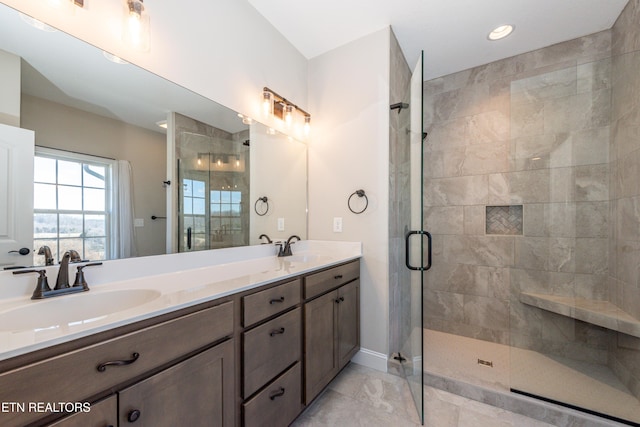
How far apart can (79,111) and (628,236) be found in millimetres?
3185

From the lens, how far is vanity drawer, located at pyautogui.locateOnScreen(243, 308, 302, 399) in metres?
1.11

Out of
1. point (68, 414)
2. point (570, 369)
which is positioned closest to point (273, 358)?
point (68, 414)

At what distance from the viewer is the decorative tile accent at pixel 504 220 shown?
2361mm

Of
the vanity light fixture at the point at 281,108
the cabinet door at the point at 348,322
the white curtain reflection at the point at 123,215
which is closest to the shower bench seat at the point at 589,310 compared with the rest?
the cabinet door at the point at 348,322

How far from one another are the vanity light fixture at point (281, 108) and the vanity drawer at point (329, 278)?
1.28m

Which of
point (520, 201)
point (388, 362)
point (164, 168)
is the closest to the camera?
point (164, 168)

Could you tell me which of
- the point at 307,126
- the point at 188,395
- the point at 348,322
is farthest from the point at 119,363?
the point at 307,126

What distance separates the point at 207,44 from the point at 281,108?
0.72 meters

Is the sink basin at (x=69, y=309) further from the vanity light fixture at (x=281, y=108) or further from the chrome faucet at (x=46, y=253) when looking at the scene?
the vanity light fixture at (x=281, y=108)

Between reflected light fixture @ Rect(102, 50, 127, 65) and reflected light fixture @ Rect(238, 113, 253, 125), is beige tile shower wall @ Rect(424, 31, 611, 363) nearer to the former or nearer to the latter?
reflected light fixture @ Rect(238, 113, 253, 125)

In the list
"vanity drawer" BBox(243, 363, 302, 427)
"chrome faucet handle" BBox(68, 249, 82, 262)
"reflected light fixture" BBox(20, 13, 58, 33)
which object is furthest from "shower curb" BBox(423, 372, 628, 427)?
"reflected light fixture" BBox(20, 13, 58, 33)

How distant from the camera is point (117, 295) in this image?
104cm

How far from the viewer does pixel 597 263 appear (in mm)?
1926

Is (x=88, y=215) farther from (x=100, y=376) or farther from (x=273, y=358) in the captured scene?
(x=273, y=358)
